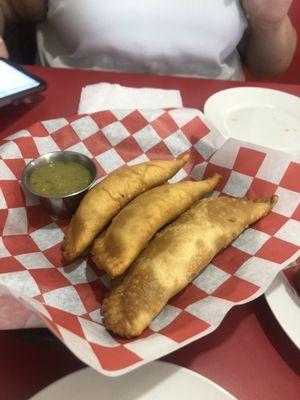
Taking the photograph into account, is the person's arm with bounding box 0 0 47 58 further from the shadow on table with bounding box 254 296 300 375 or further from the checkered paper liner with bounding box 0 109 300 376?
the shadow on table with bounding box 254 296 300 375

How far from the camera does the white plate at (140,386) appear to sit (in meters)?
0.95

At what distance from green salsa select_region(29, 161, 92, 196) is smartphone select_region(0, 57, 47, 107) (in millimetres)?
511

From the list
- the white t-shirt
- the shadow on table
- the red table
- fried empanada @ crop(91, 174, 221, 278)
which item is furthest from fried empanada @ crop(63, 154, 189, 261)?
the white t-shirt

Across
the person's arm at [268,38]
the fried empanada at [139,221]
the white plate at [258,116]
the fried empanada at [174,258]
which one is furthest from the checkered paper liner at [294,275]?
the person's arm at [268,38]

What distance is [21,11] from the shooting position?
2.39m

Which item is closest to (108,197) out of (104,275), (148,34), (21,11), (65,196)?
(65,196)

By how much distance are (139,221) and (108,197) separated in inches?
7.0

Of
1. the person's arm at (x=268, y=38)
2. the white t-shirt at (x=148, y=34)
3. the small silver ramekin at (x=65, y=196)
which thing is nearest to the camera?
the small silver ramekin at (x=65, y=196)

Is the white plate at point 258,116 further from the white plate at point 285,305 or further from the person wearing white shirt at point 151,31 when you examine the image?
the white plate at point 285,305

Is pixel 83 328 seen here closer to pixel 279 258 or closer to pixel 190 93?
pixel 279 258

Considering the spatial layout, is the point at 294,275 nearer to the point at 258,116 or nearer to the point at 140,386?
the point at 140,386

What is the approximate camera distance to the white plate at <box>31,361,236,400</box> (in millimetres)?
953

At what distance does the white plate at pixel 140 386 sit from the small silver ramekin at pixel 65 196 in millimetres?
620

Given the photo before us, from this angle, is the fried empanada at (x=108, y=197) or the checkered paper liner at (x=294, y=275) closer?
the checkered paper liner at (x=294, y=275)
